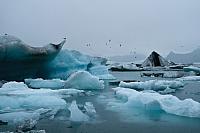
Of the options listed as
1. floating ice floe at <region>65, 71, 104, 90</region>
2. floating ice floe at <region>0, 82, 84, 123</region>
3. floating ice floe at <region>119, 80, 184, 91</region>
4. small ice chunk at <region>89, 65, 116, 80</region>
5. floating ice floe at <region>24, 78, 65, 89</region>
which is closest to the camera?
floating ice floe at <region>0, 82, 84, 123</region>

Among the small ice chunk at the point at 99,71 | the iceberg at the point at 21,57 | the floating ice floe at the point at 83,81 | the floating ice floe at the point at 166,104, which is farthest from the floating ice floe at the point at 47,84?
the floating ice floe at the point at 166,104

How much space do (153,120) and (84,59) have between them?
1155cm

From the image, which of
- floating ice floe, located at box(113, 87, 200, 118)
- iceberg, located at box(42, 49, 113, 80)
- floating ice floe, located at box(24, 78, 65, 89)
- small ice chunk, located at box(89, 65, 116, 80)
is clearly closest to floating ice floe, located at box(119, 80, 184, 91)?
floating ice floe, located at box(24, 78, 65, 89)

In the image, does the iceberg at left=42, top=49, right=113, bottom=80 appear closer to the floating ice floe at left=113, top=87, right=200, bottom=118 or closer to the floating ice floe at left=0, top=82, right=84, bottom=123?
the floating ice floe at left=0, top=82, right=84, bottom=123

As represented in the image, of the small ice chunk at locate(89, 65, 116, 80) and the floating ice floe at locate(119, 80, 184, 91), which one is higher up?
the small ice chunk at locate(89, 65, 116, 80)

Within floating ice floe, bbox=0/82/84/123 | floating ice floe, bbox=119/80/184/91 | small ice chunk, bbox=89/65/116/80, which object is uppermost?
small ice chunk, bbox=89/65/116/80

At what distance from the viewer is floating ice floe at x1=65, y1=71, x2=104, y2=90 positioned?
1116 centimetres

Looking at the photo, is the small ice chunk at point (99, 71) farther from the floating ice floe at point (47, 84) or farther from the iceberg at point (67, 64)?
the floating ice floe at point (47, 84)

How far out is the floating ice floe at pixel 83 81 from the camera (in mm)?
11156

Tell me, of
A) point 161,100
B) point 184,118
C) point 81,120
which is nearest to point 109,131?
point 81,120

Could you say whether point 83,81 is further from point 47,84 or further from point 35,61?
point 35,61

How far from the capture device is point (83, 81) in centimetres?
1144

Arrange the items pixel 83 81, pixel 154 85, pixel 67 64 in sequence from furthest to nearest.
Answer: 1. pixel 67 64
2. pixel 83 81
3. pixel 154 85

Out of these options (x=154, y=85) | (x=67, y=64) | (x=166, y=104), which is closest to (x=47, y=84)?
(x=67, y=64)
